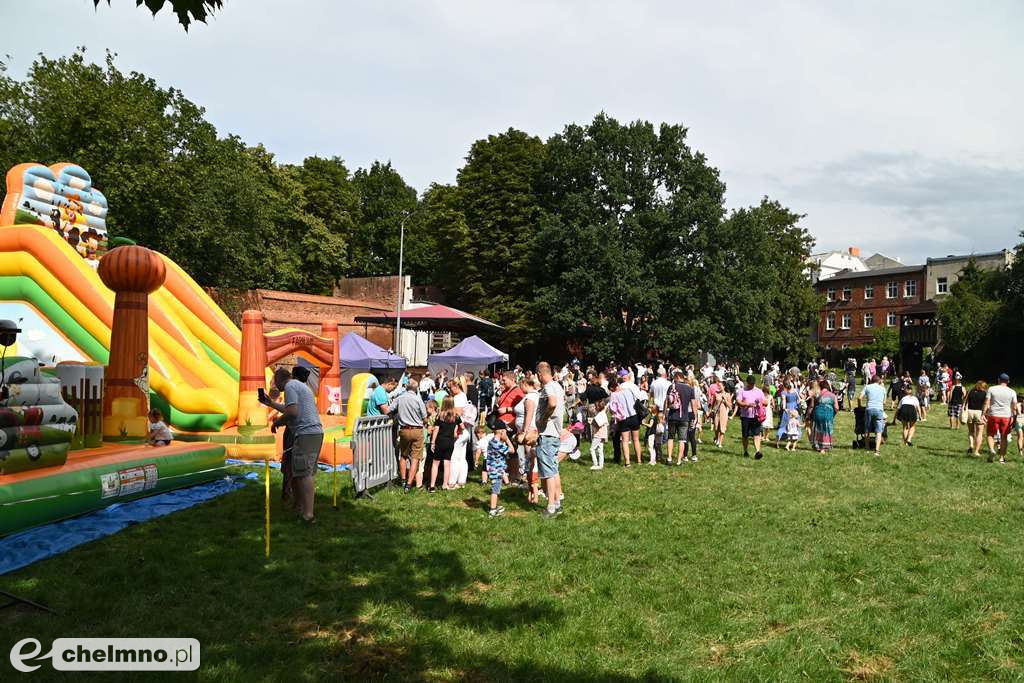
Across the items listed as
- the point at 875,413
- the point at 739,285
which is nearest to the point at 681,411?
the point at 875,413

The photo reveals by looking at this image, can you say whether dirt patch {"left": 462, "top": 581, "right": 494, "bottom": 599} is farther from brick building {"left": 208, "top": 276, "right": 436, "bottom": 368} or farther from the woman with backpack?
brick building {"left": 208, "top": 276, "right": 436, "bottom": 368}

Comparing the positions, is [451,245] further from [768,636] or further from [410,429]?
[768,636]

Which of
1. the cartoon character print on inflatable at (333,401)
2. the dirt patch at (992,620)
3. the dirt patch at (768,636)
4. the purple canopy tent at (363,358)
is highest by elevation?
the purple canopy tent at (363,358)

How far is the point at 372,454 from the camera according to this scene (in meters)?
9.82

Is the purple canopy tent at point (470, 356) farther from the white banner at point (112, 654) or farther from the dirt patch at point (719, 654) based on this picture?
the white banner at point (112, 654)

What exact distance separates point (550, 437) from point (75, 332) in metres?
8.50

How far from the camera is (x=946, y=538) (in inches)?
312

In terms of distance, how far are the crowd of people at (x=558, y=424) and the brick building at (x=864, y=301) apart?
46.5 metres

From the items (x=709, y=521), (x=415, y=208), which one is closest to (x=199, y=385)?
(x=709, y=521)

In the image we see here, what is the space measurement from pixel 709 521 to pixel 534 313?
27.8 m

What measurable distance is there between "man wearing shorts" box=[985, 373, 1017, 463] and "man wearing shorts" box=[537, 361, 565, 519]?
9.84m

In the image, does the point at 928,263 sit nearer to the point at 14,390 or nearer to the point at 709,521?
the point at 709,521

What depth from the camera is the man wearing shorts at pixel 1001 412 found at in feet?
44.5

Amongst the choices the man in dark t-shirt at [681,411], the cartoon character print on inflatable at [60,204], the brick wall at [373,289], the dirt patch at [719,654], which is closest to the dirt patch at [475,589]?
the dirt patch at [719,654]
